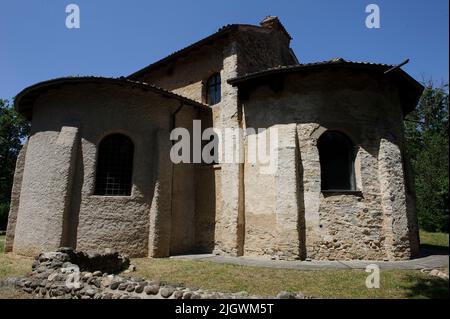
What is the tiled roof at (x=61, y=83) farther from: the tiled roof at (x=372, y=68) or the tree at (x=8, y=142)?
the tree at (x=8, y=142)

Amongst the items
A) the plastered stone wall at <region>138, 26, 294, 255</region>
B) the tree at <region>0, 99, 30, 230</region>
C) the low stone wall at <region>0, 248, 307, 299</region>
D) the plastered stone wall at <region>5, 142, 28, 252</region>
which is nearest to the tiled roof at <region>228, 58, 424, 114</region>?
the plastered stone wall at <region>138, 26, 294, 255</region>

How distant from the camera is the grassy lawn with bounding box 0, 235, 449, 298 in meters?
5.89

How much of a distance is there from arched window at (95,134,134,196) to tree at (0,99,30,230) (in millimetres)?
21283

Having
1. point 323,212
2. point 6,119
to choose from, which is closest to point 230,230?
point 323,212

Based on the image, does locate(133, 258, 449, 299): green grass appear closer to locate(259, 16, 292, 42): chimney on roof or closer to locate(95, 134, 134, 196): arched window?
locate(95, 134, 134, 196): arched window

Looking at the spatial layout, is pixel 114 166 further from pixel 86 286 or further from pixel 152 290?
pixel 152 290

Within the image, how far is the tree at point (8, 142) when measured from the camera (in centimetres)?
2666

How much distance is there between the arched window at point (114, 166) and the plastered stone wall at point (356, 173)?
4.24 meters

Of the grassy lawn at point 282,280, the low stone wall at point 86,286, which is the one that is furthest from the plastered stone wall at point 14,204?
the low stone wall at point 86,286

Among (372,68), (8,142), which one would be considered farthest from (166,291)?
(8,142)

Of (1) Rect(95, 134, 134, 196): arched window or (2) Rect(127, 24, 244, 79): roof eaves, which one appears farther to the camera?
(2) Rect(127, 24, 244, 79): roof eaves

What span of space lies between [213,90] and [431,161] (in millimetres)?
18303

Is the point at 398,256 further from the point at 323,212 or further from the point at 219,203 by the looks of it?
the point at 219,203

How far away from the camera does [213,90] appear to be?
43.1ft
